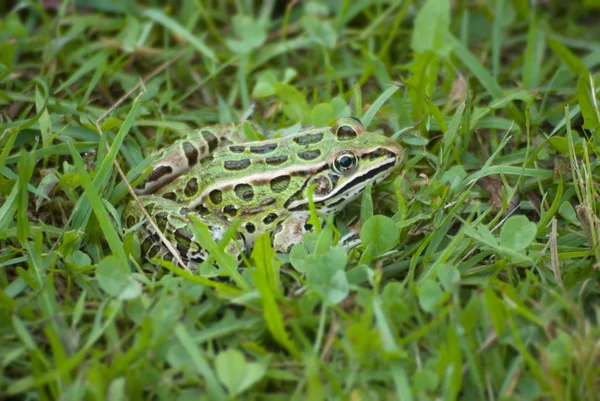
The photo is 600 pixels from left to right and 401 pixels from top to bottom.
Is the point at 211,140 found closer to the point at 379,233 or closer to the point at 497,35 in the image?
the point at 379,233

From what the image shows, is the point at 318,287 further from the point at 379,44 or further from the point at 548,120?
the point at 379,44

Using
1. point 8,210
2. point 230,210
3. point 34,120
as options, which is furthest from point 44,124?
point 230,210

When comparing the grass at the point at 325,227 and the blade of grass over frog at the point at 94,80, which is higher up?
the blade of grass over frog at the point at 94,80

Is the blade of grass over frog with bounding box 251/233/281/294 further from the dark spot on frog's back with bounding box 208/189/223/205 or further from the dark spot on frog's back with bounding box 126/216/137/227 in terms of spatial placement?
the dark spot on frog's back with bounding box 126/216/137/227

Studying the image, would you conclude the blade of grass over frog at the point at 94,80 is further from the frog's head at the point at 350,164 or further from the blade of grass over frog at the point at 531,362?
the blade of grass over frog at the point at 531,362

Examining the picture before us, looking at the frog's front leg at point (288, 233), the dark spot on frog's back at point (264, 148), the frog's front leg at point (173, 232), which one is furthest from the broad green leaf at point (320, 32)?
the frog's front leg at point (173, 232)

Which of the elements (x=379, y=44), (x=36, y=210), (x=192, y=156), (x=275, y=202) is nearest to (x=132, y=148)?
(x=192, y=156)
